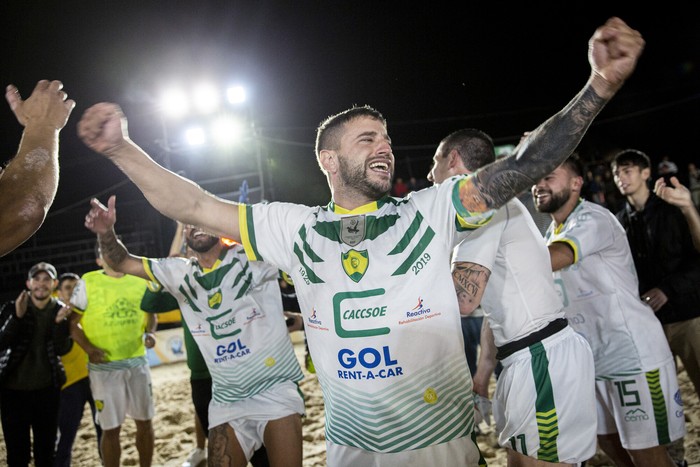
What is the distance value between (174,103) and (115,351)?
11277 mm

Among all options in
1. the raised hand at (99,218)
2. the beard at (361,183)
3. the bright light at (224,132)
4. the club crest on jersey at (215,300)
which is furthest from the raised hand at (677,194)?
the bright light at (224,132)

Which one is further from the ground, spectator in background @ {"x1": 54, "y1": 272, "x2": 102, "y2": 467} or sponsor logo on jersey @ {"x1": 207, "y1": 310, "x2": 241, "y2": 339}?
sponsor logo on jersey @ {"x1": 207, "y1": 310, "x2": 241, "y2": 339}

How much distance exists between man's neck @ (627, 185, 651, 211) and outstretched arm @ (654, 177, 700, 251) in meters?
0.39

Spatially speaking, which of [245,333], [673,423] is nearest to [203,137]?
[245,333]

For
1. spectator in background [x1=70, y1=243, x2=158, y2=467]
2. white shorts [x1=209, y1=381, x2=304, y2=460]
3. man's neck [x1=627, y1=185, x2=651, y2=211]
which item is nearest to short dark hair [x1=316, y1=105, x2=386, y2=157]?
white shorts [x1=209, y1=381, x2=304, y2=460]

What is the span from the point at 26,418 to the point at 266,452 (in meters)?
3.11

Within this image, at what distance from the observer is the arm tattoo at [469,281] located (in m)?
2.34

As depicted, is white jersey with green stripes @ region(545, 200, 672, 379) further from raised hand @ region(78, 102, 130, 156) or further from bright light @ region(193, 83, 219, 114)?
bright light @ region(193, 83, 219, 114)

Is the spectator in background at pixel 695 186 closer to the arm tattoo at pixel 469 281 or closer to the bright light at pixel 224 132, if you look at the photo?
the bright light at pixel 224 132

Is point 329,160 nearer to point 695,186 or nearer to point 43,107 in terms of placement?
point 43,107

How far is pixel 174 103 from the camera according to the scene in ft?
49.6

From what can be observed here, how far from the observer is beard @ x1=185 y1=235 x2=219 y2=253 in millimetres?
4105

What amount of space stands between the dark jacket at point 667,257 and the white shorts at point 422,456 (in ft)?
9.41

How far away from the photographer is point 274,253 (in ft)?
7.92
